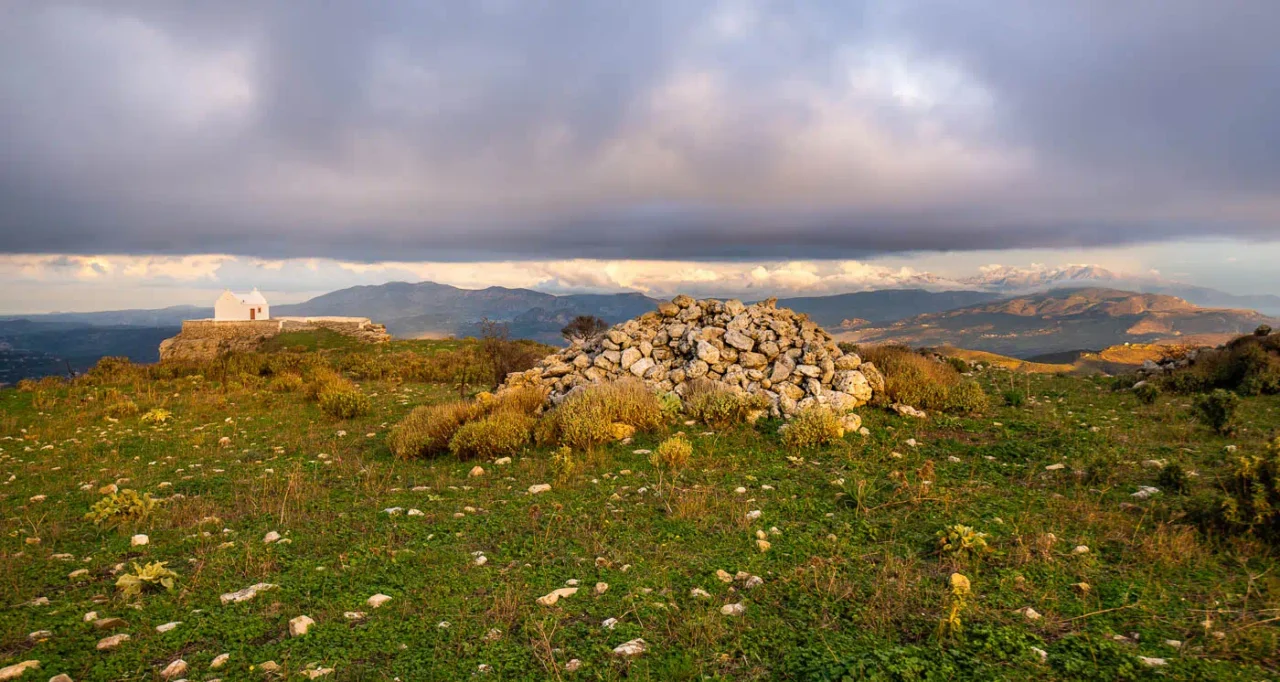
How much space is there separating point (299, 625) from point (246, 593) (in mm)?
1013

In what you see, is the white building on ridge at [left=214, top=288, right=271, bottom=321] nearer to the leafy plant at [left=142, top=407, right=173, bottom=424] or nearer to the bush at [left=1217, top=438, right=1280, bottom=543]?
the leafy plant at [left=142, top=407, right=173, bottom=424]

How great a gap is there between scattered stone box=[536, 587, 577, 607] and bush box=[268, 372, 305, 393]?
16.5 meters

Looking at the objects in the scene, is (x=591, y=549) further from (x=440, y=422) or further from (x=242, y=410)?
(x=242, y=410)

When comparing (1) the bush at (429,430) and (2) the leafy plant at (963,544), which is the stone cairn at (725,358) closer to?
(1) the bush at (429,430)

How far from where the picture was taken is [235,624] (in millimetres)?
4980

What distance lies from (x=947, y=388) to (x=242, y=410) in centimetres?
1748

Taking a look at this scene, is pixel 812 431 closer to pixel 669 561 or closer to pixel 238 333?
pixel 669 561

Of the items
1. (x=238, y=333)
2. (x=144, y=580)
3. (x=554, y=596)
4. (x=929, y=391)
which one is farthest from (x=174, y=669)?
(x=238, y=333)

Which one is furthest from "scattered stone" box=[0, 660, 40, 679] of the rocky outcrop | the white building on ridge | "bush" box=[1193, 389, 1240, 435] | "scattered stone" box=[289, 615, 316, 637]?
the white building on ridge

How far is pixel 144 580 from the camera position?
552 centimetres

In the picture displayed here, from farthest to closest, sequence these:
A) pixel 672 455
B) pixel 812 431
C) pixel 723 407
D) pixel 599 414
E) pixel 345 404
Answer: pixel 345 404 → pixel 723 407 → pixel 599 414 → pixel 812 431 → pixel 672 455

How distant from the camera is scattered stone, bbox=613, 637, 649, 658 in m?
4.55

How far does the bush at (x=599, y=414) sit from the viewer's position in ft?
35.2

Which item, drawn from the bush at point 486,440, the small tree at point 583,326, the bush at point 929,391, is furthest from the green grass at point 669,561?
the small tree at point 583,326
